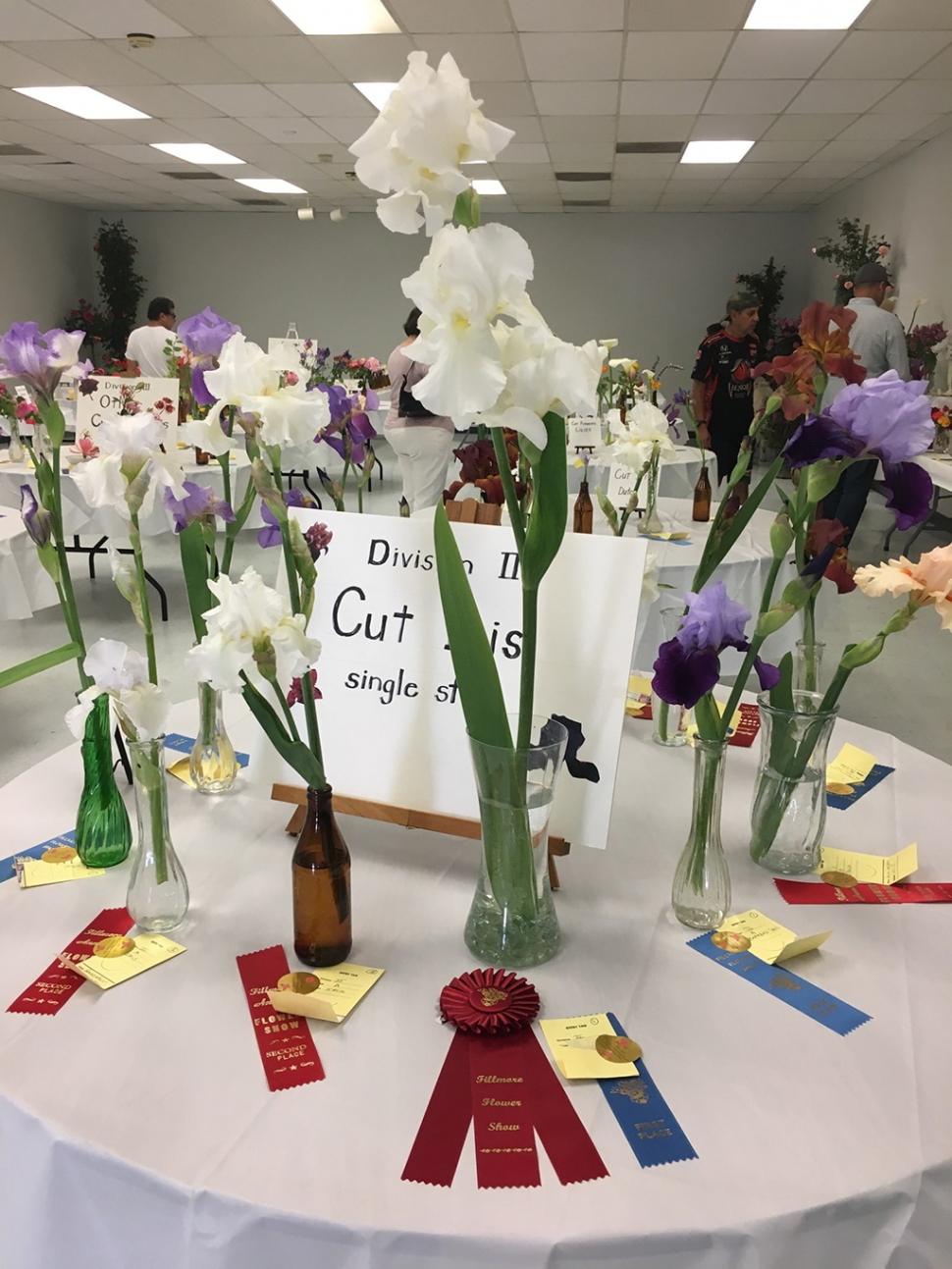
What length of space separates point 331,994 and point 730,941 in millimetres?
398

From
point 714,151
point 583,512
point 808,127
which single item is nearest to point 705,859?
point 583,512

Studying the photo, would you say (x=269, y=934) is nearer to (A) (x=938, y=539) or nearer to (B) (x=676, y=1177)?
(B) (x=676, y=1177)

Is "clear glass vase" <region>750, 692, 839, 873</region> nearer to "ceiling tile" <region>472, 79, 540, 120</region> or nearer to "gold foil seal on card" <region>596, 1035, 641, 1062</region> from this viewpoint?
"gold foil seal on card" <region>596, 1035, 641, 1062</region>

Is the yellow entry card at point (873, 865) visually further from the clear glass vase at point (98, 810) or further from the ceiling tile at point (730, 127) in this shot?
the ceiling tile at point (730, 127)

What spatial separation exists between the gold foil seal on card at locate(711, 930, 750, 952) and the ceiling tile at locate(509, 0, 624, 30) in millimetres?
4630

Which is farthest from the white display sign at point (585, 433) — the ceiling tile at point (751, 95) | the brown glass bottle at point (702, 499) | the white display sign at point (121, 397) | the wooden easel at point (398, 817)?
the ceiling tile at point (751, 95)

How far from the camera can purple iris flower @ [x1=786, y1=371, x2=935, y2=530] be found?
2.65 ft

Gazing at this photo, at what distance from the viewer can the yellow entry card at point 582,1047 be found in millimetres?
744

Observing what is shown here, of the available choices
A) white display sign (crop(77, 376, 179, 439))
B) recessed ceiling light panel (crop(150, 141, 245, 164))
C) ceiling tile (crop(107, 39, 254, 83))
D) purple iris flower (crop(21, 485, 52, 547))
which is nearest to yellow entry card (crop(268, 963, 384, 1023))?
purple iris flower (crop(21, 485, 52, 547))

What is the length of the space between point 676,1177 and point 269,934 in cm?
45

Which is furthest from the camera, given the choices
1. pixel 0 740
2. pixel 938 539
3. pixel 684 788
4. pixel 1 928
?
pixel 938 539

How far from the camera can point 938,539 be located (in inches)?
247

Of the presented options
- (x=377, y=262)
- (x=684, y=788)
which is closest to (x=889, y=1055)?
(x=684, y=788)

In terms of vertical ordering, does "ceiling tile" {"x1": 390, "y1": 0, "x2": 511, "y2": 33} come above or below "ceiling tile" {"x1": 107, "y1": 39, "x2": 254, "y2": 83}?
above
